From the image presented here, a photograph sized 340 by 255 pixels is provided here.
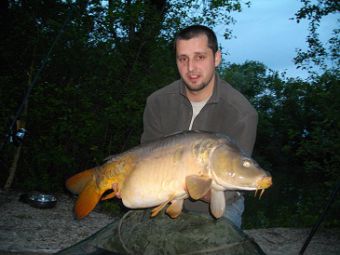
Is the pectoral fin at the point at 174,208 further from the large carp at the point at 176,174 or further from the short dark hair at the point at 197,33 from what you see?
the short dark hair at the point at 197,33

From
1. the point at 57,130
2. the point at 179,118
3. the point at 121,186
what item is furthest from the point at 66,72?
the point at 121,186

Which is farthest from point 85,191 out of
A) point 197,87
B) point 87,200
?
point 197,87

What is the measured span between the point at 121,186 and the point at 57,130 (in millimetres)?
4751

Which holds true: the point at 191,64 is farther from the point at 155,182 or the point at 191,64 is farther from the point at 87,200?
the point at 87,200

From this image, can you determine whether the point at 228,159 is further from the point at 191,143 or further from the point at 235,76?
the point at 235,76

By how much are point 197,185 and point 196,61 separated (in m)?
1.06

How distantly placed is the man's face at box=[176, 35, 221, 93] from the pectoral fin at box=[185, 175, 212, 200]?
0.97m

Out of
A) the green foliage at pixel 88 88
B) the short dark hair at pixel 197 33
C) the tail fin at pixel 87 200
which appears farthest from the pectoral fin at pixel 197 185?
the green foliage at pixel 88 88

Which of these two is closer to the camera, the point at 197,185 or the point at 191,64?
the point at 197,185

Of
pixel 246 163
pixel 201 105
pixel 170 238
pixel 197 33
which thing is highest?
pixel 197 33

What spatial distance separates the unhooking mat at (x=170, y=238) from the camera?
2225mm

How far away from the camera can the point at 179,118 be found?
10.1 feet

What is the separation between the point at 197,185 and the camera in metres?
2.04

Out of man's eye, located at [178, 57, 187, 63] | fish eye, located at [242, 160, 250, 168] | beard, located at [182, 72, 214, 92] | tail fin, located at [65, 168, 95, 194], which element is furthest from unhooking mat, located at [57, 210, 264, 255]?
man's eye, located at [178, 57, 187, 63]
